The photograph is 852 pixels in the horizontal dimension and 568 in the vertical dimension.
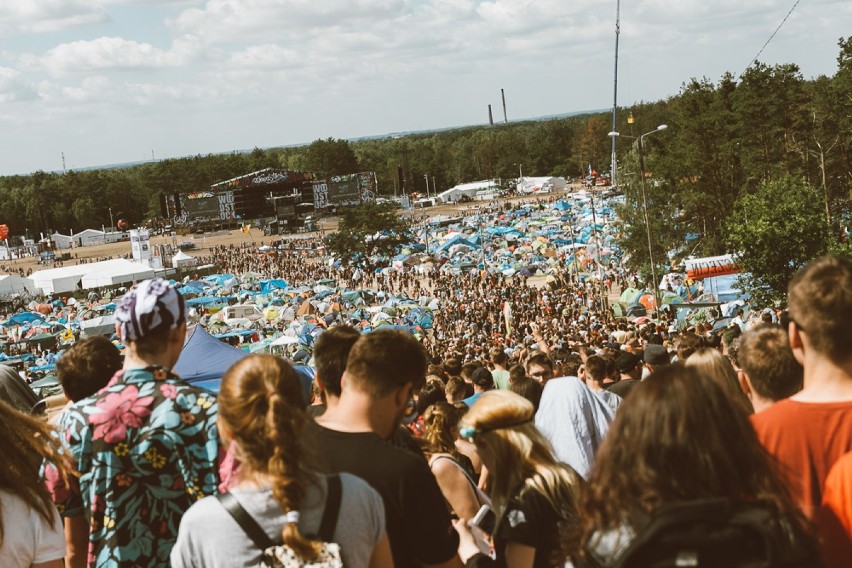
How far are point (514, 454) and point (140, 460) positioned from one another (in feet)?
3.54

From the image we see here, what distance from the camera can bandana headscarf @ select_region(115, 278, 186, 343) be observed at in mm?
2822

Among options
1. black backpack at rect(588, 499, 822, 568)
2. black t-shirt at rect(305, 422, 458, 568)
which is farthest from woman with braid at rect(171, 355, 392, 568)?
black backpack at rect(588, 499, 822, 568)

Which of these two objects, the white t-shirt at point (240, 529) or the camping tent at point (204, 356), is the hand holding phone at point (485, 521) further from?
the camping tent at point (204, 356)

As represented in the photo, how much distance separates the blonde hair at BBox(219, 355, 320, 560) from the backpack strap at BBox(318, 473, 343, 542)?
35mm

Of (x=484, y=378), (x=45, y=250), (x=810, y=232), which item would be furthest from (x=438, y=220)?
(x=484, y=378)

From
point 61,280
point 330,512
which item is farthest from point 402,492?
point 61,280

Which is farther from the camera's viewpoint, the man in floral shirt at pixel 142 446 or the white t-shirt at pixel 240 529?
the man in floral shirt at pixel 142 446

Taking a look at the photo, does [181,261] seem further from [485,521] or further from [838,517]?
[838,517]

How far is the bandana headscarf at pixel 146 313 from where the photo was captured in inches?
111

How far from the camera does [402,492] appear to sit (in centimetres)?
259

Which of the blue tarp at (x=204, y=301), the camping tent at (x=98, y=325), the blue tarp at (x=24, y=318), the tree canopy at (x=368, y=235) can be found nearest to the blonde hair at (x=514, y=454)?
the camping tent at (x=98, y=325)

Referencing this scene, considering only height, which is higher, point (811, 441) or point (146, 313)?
point (146, 313)

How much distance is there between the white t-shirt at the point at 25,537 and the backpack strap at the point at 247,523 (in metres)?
0.67

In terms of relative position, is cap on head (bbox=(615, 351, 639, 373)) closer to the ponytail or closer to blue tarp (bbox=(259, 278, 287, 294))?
the ponytail
